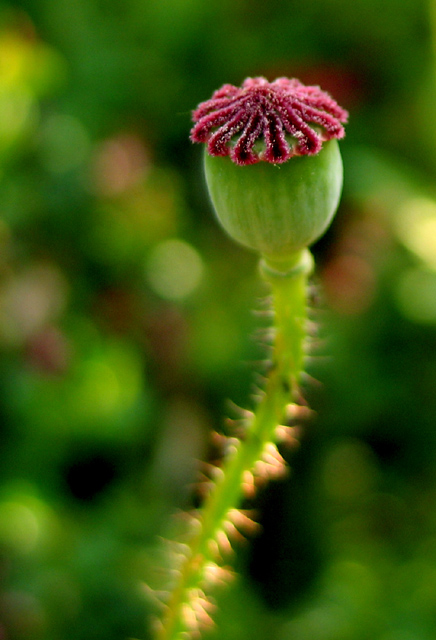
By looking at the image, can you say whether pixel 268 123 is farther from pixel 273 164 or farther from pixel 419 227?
pixel 419 227

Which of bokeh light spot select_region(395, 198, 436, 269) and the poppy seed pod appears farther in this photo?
bokeh light spot select_region(395, 198, 436, 269)

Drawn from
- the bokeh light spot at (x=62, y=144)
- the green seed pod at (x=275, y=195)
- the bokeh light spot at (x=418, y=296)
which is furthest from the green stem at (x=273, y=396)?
the bokeh light spot at (x=62, y=144)

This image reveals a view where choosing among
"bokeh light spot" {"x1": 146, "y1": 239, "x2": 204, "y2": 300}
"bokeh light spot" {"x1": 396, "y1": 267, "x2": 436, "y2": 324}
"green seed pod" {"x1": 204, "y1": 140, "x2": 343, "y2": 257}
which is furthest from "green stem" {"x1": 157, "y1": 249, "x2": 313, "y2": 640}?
"bokeh light spot" {"x1": 146, "y1": 239, "x2": 204, "y2": 300}

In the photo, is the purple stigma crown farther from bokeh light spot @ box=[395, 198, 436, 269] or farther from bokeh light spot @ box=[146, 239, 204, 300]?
bokeh light spot @ box=[146, 239, 204, 300]

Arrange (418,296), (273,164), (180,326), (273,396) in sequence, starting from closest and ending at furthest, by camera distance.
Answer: (273,164)
(273,396)
(418,296)
(180,326)

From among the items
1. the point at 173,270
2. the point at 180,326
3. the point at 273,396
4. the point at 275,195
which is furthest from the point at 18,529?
the point at 275,195

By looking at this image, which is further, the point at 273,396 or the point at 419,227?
the point at 419,227
